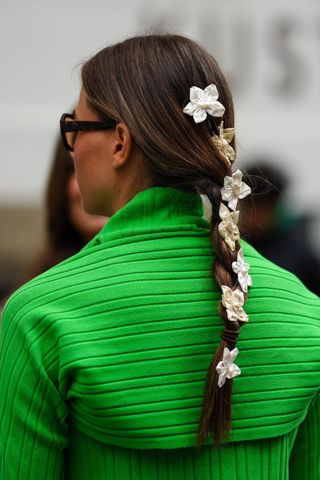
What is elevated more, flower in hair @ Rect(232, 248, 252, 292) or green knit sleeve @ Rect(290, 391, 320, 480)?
flower in hair @ Rect(232, 248, 252, 292)

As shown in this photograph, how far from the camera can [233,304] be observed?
1.70 meters

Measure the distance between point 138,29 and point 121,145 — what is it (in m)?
4.18

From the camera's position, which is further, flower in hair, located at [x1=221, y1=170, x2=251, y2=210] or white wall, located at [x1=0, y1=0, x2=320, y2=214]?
white wall, located at [x1=0, y1=0, x2=320, y2=214]

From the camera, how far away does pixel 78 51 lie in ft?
19.8

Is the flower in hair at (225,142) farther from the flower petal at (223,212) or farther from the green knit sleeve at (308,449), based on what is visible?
the green knit sleeve at (308,449)

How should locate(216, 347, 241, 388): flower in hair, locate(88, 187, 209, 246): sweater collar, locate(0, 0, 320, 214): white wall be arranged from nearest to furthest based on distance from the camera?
locate(216, 347, 241, 388): flower in hair, locate(88, 187, 209, 246): sweater collar, locate(0, 0, 320, 214): white wall

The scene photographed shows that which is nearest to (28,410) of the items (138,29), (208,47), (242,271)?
(242,271)

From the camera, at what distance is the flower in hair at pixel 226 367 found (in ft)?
5.55

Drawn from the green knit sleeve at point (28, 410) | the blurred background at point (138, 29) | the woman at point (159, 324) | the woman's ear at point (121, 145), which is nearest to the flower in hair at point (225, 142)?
the woman at point (159, 324)

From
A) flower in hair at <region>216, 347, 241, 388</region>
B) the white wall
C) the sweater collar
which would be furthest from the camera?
the white wall

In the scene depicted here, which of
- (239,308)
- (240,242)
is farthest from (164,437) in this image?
(240,242)

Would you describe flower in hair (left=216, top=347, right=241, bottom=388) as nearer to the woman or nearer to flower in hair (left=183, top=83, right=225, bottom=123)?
the woman

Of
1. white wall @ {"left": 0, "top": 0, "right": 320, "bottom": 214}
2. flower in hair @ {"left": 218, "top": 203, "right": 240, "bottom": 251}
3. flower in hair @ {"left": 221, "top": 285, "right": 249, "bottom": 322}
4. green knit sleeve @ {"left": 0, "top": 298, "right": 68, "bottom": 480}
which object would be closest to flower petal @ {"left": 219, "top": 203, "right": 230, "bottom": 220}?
flower in hair @ {"left": 218, "top": 203, "right": 240, "bottom": 251}

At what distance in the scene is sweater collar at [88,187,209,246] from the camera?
70.8 inches
